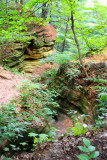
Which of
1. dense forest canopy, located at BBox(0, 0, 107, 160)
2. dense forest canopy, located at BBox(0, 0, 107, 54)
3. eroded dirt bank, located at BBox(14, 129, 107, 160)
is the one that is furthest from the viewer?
dense forest canopy, located at BBox(0, 0, 107, 54)

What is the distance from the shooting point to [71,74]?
25.4 feet

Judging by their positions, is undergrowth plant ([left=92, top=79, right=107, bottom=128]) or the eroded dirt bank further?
undergrowth plant ([left=92, top=79, right=107, bottom=128])

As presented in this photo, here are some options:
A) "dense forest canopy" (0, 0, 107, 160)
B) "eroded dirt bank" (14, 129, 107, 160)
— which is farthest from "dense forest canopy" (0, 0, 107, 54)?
"eroded dirt bank" (14, 129, 107, 160)

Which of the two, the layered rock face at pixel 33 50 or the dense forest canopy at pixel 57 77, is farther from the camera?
the layered rock face at pixel 33 50

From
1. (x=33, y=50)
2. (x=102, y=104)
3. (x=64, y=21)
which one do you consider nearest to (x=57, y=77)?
(x=64, y=21)

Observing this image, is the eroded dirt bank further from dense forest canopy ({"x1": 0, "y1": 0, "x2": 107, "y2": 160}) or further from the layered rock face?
the layered rock face

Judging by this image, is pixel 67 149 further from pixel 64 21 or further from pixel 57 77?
pixel 57 77

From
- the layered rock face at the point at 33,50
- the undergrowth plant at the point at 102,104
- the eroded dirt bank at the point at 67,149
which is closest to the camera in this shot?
the eroded dirt bank at the point at 67,149

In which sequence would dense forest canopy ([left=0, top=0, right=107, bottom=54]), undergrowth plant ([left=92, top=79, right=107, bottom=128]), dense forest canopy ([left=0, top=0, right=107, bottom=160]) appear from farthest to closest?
dense forest canopy ([left=0, top=0, right=107, bottom=54]) → dense forest canopy ([left=0, top=0, right=107, bottom=160]) → undergrowth plant ([left=92, top=79, right=107, bottom=128])

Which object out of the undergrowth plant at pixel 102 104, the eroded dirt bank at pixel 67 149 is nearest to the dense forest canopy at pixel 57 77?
the undergrowth plant at pixel 102 104

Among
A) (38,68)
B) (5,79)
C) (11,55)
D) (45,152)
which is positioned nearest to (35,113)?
(45,152)

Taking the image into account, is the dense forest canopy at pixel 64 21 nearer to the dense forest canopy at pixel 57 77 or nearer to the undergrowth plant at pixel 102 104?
the dense forest canopy at pixel 57 77

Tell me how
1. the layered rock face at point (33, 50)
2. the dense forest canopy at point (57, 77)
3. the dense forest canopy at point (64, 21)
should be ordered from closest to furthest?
the dense forest canopy at point (57, 77), the dense forest canopy at point (64, 21), the layered rock face at point (33, 50)

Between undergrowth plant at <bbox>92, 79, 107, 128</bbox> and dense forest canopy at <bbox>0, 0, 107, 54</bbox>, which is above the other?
dense forest canopy at <bbox>0, 0, 107, 54</bbox>
